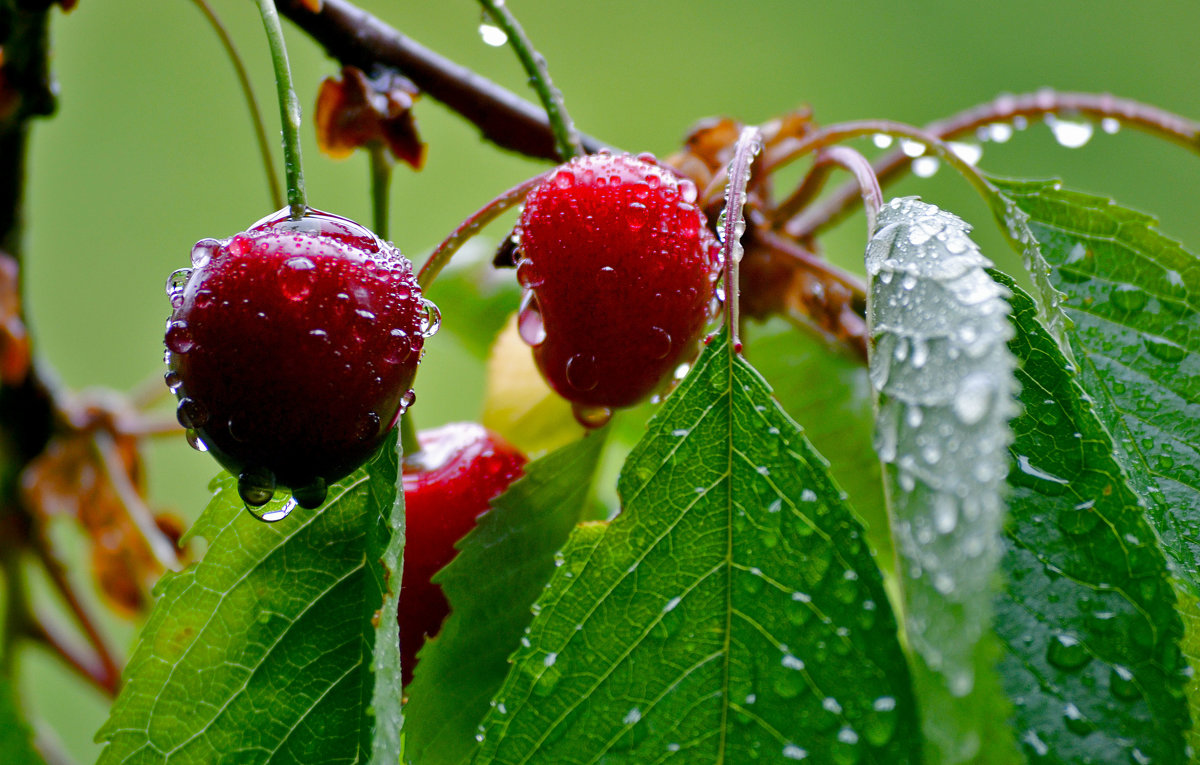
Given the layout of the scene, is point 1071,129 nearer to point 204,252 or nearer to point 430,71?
point 430,71

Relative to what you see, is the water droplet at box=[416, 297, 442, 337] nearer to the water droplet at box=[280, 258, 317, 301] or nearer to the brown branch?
the water droplet at box=[280, 258, 317, 301]

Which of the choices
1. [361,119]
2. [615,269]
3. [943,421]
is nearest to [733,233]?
[615,269]

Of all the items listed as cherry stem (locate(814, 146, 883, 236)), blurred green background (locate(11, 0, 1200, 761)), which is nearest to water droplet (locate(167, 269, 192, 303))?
cherry stem (locate(814, 146, 883, 236))

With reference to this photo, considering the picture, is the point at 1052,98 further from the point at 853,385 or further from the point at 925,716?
the point at 925,716

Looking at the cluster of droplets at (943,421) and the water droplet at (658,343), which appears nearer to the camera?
the cluster of droplets at (943,421)

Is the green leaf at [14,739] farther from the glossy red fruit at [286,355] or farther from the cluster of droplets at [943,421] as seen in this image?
the cluster of droplets at [943,421]

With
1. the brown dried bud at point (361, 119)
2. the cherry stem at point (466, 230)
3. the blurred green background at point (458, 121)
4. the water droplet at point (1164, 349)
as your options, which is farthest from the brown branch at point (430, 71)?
the blurred green background at point (458, 121)

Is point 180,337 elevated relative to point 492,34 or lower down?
lower down

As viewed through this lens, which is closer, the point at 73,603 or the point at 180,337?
the point at 180,337
